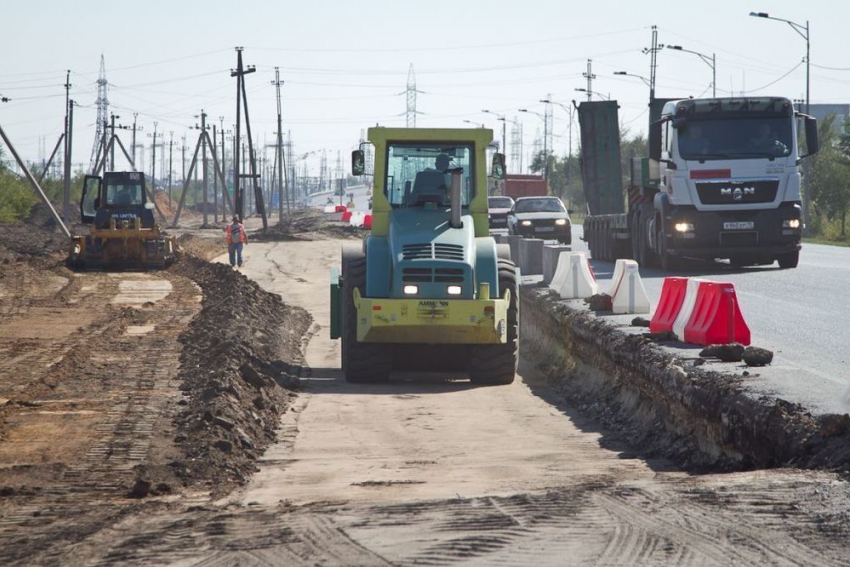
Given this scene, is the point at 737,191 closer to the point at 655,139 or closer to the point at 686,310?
the point at 655,139

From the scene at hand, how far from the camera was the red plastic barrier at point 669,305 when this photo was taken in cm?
1459

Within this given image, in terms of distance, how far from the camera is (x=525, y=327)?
847 inches

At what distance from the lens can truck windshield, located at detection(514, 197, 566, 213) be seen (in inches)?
1796

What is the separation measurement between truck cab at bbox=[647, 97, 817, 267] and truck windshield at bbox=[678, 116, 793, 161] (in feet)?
0.06

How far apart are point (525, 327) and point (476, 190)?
5.92 m

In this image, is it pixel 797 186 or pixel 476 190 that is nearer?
pixel 476 190

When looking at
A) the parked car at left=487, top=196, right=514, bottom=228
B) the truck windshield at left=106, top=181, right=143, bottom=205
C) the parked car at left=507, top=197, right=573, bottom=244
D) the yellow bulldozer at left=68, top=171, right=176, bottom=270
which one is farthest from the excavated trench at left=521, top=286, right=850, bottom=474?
the parked car at left=487, top=196, right=514, bottom=228

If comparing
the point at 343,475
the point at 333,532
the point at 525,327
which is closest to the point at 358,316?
the point at 343,475

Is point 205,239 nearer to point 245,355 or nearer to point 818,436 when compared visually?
point 245,355

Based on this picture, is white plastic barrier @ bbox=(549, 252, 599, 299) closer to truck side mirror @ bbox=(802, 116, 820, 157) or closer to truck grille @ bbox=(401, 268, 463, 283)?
truck grille @ bbox=(401, 268, 463, 283)

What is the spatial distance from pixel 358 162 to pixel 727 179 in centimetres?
1237

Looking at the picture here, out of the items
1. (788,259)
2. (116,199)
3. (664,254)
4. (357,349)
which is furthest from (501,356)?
(116,199)

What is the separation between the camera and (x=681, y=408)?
11.6 meters

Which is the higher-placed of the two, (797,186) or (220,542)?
(797,186)
